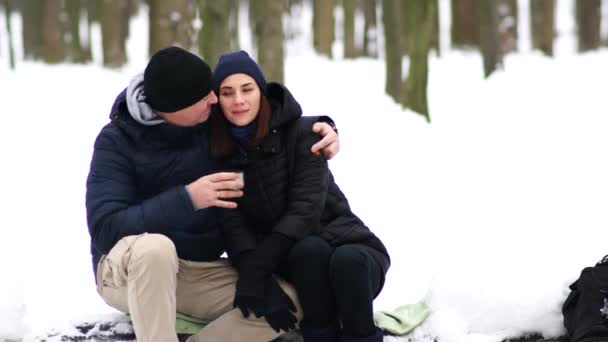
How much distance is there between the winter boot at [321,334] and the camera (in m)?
3.46

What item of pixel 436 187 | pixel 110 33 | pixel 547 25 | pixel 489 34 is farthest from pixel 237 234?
pixel 547 25

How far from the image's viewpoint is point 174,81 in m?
3.37

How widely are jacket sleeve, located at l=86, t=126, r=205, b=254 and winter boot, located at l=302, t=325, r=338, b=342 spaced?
0.67 metres

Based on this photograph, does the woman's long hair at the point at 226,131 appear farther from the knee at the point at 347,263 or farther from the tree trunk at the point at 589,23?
the tree trunk at the point at 589,23

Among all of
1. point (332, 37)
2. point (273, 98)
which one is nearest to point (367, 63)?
point (332, 37)

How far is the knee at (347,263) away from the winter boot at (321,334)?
0.25 m

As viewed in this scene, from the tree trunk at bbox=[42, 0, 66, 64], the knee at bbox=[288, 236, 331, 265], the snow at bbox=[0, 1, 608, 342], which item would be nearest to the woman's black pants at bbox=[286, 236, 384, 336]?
the knee at bbox=[288, 236, 331, 265]

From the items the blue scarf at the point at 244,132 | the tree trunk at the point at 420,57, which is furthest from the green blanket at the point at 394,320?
the tree trunk at the point at 420,57

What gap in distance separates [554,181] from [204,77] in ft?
14.5

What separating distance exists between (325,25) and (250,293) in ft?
47.4

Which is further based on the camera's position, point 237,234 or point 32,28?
point 32,28

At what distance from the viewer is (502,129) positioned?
9.00 meters

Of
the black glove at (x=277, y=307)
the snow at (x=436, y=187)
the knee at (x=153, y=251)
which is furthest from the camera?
the snow at (x=436, y=187)

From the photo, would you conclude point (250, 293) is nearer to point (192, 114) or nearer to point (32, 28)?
point (192, 114)
